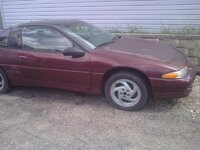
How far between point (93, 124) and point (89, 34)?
1707 mm

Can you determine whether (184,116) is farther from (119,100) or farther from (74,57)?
(74,57)

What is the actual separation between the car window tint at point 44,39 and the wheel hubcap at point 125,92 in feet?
3.26

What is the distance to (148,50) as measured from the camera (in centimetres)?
532

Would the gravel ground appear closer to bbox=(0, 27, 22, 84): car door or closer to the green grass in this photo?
bbox=(0, 27, 22, 84): car door

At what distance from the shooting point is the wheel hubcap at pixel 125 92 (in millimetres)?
4965

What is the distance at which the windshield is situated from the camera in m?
5.38

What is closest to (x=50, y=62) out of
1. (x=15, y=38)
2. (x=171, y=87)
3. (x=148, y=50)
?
(x=15, y=38)

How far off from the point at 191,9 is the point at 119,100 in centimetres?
366

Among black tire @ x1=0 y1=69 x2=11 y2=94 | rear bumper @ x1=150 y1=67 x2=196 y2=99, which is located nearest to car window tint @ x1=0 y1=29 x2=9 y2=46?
black tire @ x1=0 y1=69 x2=11 y2=94

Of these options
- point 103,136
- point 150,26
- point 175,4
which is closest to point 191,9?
point 175,4

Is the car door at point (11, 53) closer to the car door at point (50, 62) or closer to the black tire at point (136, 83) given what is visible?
the car door at point (50, 62)

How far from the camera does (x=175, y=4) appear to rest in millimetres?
7762

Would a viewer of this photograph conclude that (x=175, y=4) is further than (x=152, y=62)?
A: Yes

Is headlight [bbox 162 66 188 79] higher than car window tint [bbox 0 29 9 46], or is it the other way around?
car window tint [bbox 0 29 9 46]
